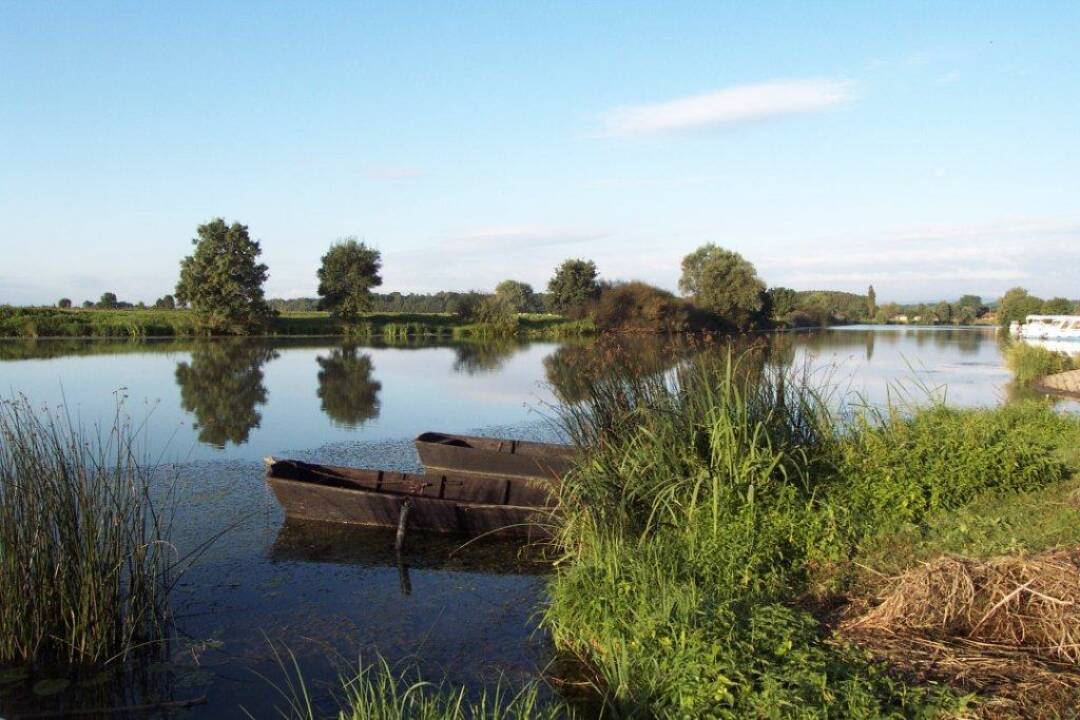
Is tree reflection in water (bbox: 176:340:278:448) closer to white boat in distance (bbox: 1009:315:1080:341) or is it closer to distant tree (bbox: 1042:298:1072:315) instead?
white boat in distance (bbox: 1009:315:1080:341)

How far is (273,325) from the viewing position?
4456cm

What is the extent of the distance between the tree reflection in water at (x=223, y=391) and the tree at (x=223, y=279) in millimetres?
9888

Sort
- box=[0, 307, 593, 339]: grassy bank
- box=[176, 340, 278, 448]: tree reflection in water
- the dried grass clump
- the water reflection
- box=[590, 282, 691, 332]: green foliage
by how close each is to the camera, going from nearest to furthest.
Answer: the dried grass clump → box=[176, 340, 278, 448]: tree reflection in water → the water reflection → box=[590, 282, 691, 332]: green foliage → box=[0, 307, 593, 339]: grassy bank

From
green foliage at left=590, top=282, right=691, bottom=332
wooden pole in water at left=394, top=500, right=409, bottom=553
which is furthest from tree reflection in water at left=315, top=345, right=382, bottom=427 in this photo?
green foliage at left=590, top=282, right=691, bottom=332

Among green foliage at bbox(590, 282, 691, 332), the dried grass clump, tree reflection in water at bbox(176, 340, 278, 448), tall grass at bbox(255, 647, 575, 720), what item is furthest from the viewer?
green foliage at bbox(590, 282, 691, 332)

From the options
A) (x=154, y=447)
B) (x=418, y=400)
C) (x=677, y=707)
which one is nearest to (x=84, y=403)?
(x=154, y=447)

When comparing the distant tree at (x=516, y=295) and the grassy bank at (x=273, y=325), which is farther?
the distant tree at (x=516, y=295)

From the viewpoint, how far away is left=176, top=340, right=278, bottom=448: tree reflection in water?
14.0 m

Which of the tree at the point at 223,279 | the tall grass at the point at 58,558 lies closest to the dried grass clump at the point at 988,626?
the tall grass at the point at 58,558

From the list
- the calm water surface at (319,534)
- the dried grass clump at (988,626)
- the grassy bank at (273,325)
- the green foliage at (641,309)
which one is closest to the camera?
the dried grass clump at (988,626)

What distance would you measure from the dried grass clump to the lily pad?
4516 millimetres

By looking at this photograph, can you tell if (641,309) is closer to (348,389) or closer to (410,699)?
(348,389)

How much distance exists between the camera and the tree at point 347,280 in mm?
47344

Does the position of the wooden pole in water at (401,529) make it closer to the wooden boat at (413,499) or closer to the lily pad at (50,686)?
the wooden boat at (413,499)
